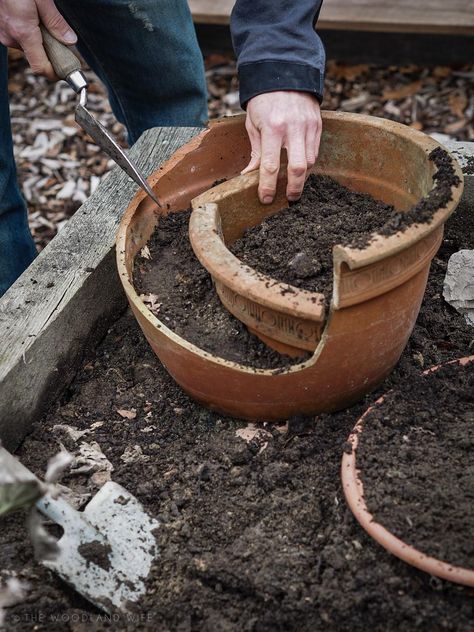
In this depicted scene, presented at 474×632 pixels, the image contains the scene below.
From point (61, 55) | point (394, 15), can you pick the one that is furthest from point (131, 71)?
point (394, 15)

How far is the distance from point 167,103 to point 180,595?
2.21 metres

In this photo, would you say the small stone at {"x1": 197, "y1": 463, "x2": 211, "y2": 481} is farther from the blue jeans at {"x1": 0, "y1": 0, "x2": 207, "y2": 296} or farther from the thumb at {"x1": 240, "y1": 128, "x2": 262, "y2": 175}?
the blue jeans at {"x1": 0, "y1": 0, "x2": 207, "y2": 296}

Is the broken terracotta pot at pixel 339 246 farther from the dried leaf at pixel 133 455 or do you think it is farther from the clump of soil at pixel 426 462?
the dried leaf at pixel 133 455

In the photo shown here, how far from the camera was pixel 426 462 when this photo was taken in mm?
1745

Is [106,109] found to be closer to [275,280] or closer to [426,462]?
[275,280]

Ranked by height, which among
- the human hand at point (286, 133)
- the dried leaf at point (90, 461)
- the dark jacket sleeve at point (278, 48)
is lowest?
the dried leaf at point (90, 461)

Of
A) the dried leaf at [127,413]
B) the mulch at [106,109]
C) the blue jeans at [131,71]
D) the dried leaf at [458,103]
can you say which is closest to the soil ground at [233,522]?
the dried leaf at [127,413]

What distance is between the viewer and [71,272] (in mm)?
2338

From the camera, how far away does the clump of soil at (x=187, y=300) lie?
6.38ft

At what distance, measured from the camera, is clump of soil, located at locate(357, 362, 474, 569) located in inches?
62.9

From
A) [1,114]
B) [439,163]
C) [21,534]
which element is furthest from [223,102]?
[21,534]

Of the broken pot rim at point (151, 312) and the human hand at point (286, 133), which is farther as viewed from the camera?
the human hand at point (286, 133)

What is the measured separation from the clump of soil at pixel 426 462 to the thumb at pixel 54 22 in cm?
140

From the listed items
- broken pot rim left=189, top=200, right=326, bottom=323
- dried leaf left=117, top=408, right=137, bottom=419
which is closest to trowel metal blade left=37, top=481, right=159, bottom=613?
dried leaf left=117, top=408, right=137, bottom=419
